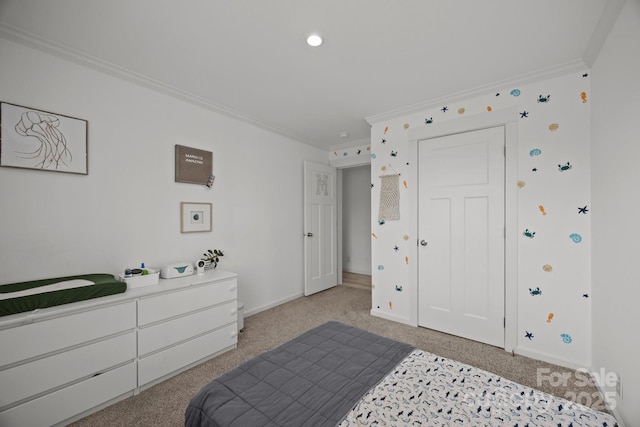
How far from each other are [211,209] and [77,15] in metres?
1.85

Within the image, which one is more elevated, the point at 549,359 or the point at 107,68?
the point at 107,68

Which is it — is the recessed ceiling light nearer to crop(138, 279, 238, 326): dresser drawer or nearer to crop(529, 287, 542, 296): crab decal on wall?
crop(138, 279, 238, 326): dresser drawer

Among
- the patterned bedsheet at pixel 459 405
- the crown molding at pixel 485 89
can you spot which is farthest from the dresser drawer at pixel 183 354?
the crown molding at pixel 485 89

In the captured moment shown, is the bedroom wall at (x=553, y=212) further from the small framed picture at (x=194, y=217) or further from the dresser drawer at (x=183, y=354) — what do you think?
the small framed picture at (x=194, y=217)

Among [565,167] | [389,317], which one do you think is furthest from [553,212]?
[389,317]

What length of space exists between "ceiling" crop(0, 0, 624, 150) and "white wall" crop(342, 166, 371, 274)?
3223 mm

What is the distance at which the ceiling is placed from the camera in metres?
1.62

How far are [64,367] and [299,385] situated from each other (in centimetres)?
156

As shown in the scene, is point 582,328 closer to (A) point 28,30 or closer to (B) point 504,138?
(B) point 504,138

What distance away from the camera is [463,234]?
278cm

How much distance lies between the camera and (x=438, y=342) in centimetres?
270

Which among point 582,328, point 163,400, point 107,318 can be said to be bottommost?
point 163,400

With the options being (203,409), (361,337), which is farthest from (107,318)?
(361,337)

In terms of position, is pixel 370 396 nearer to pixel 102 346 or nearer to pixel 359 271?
pixel 102 346
